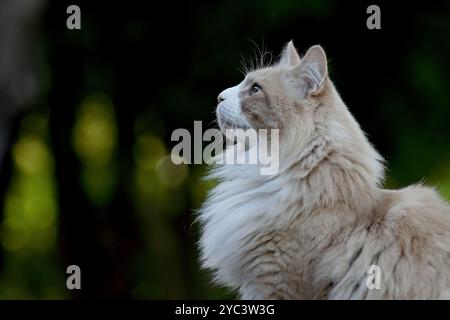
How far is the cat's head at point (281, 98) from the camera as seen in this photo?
4.62 metres

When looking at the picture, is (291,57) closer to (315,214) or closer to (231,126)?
(231,126)

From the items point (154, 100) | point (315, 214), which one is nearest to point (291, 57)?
point (315, 214)

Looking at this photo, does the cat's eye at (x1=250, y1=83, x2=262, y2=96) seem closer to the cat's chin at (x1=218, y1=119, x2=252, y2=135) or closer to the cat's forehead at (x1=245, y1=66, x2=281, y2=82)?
the cat's forehead at (x1=245, y1=66, x2=281, y2=82)

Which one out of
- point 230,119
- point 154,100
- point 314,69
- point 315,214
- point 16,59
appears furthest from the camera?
point 154,100

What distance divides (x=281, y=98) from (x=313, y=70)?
249mm

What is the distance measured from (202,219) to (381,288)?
52.9 inches

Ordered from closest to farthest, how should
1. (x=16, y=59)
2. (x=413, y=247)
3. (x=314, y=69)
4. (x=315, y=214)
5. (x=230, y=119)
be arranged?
(x=413, y=247) < (x=315, y=214) < (x=314, y=69) < (x=230, y=119) < (x=16, y=59)

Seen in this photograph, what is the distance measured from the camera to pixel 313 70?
4.66 metres

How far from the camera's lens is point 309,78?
4.66 meters

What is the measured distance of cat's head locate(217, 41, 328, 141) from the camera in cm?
462

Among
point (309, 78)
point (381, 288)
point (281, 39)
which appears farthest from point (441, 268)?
point (281, 39)

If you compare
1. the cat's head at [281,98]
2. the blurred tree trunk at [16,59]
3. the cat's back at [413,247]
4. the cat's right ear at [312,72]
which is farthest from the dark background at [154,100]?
the cat's back at [413,247]

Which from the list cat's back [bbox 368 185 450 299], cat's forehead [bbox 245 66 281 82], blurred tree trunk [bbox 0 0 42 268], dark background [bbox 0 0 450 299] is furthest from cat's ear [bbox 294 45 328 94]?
blurred tree trunk [bbox 0 0 42 268]
